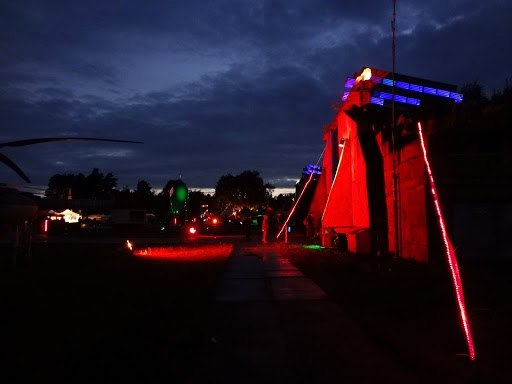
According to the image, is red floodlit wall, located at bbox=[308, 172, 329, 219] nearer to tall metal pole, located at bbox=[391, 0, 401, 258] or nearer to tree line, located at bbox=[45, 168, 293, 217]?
tall metal pole, located at bbox=[391, 0, 401, 258]

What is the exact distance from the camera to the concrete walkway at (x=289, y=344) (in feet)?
17.7

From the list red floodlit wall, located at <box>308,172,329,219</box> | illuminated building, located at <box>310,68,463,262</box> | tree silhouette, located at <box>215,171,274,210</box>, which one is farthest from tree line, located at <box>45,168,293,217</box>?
illuminated building, located at <box>310,68,463,262</box>

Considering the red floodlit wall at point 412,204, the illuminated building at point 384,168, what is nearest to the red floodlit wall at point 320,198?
the illuminated building at point 384,168

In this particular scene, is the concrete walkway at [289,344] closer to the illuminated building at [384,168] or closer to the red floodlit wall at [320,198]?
the illuminated building at [384,168]

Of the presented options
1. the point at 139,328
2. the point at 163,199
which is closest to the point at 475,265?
the point at 139,328

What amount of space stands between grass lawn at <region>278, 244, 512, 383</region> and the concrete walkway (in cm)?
31

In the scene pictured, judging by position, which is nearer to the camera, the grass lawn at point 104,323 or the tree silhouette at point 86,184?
the grass lawn at point 104,323

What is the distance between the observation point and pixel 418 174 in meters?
14.3

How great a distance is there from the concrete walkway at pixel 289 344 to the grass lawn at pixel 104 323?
408 mm

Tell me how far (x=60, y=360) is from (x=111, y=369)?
716 millimetres

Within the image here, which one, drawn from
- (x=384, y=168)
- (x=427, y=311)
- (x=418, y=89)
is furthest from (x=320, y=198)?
(x=427, y=311)

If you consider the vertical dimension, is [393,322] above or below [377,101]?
below

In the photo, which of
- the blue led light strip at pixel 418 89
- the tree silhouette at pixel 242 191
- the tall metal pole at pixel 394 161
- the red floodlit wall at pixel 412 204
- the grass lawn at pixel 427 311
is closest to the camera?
the grass lawn at pixel 427 311

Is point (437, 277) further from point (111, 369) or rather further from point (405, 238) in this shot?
point (111, 369)
